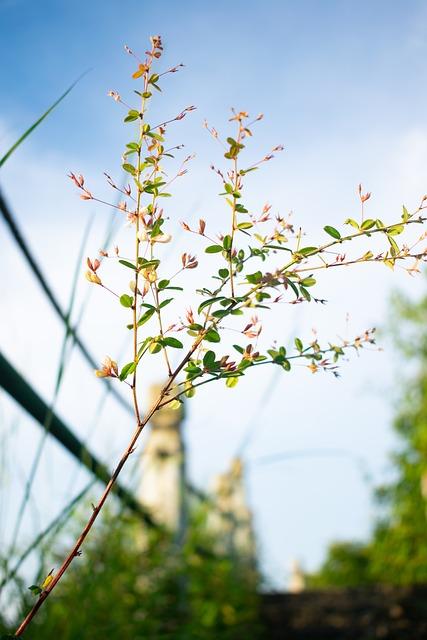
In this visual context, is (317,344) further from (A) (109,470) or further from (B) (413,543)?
(B) (413,543)

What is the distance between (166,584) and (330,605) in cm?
173

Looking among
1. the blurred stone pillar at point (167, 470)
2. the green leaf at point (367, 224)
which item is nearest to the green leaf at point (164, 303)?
the green leaf at point (367, 224)

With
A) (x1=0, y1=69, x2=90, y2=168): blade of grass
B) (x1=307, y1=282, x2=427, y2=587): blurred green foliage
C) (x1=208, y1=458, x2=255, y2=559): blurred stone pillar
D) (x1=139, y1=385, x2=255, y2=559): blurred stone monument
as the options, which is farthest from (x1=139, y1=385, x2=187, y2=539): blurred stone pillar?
(x1=307, y1=282, x2=427, y2=587): blurred green foliage

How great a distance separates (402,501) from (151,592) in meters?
8.35

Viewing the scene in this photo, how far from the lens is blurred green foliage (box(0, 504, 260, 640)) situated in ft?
6.98

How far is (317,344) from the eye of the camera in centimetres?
89

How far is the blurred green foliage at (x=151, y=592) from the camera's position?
2.13m

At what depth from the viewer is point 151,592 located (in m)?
3.00

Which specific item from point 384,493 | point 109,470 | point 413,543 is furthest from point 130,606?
point 384,493

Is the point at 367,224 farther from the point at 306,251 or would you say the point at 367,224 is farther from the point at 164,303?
the point at 164,303

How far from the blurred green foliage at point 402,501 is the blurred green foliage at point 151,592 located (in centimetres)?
516

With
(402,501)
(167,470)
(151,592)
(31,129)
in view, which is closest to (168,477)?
(167,470)

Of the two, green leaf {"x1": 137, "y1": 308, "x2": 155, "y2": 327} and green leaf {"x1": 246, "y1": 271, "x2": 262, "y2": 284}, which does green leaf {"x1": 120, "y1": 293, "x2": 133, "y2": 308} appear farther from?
green leaf {"x1": 246, "y1": 271, "x2": 262, "y2": 284}

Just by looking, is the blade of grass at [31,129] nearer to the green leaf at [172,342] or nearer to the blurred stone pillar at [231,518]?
the green leaf at [172,342]
